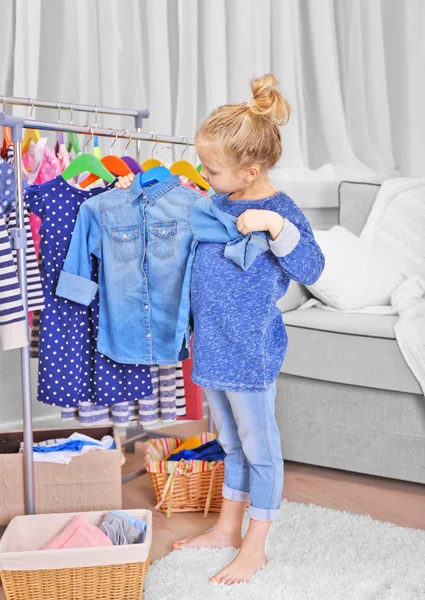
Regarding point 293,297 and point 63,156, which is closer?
point 63,156

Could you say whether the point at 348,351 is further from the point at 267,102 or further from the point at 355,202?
the point at 267,102

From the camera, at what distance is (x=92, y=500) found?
1899 millimetres

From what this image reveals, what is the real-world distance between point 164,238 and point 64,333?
351 millimetres

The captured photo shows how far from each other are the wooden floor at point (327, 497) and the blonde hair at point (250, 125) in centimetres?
102

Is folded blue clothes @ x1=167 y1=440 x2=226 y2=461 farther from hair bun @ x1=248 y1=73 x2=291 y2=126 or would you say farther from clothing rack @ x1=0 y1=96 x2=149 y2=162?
hair bun @ x1=248 y1=73 x2=291 y2=126

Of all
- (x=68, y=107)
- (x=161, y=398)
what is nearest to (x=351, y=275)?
(x=161, y=398)

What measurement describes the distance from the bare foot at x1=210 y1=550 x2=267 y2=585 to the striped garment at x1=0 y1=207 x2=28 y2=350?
2.30ft

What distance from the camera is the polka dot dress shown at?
1.85 meters

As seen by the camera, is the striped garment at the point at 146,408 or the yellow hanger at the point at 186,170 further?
the yellow hanger at the point at 186,170

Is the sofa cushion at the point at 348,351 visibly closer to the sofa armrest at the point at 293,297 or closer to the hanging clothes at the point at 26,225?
the sofa armrest at the point at 293,297

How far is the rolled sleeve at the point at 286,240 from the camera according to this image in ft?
5.19

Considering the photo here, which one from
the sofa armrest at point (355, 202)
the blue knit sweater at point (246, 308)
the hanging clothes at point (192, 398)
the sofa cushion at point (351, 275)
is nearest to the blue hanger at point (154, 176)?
the blue knit sweater at point (246, 308)

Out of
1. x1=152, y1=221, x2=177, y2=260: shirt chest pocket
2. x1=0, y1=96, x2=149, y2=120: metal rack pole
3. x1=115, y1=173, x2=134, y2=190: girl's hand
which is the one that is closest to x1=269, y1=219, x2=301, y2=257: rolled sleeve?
x1=152, y1=221, x2=177, y2=260: shirt chest pocket

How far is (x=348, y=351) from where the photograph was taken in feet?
7.72
